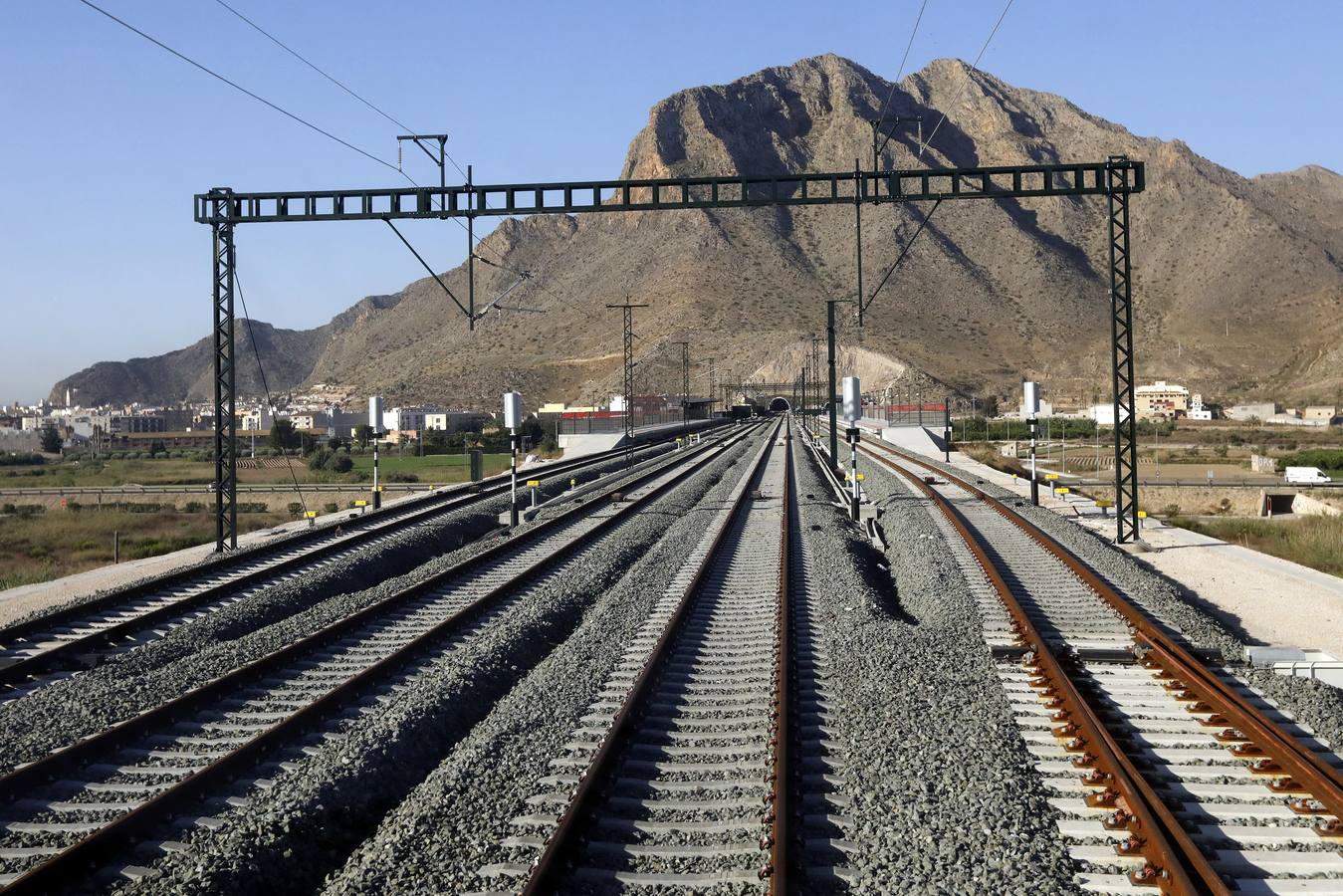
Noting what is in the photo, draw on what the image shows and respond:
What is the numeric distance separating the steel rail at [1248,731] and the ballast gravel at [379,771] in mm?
5054

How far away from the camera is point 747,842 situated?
6.75 meters

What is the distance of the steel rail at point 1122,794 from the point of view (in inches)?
239

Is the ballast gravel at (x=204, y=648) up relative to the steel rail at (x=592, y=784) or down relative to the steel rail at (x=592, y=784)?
down

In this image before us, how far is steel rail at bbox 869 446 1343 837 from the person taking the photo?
7.28 m

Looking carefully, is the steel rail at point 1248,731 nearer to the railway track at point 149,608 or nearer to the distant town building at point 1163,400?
the railway track at point 149,608

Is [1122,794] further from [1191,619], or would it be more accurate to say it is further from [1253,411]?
[1253,411]

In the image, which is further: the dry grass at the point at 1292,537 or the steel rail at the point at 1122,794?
the dry grass at the point at 1292,537

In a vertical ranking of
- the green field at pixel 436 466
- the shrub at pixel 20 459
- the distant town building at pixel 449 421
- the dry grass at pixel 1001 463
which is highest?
the distant town building at pixel 449 421

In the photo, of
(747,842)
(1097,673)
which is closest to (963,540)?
(1097,673)

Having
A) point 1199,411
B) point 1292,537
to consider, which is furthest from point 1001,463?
point 1199,411

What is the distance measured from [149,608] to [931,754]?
37.0ft

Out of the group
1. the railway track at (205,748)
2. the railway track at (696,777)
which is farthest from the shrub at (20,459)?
the railway track at (696,777)

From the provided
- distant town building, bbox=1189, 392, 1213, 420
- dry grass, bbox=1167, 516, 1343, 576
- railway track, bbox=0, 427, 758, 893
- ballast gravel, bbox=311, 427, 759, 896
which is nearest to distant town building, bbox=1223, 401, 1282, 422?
distant town building, bbox=1189, 392, 1213, 420

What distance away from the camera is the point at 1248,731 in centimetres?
852
